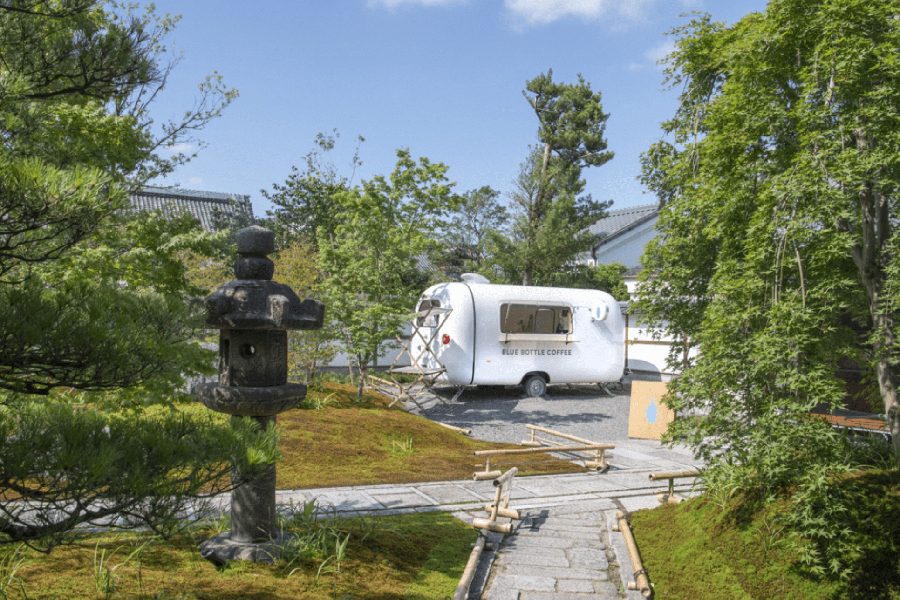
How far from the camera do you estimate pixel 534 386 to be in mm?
15461

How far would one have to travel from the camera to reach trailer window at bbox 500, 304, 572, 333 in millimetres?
15217

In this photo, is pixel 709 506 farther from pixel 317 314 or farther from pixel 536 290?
pixel 536 290

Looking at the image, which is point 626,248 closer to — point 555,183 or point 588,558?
point 555,183

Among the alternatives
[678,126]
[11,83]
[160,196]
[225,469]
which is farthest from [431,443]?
[160,196]

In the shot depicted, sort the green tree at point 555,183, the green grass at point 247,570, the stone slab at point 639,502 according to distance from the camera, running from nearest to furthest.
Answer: the green grass at point 247,570
the stone slab at point 639,502
the green tree at point 555,183

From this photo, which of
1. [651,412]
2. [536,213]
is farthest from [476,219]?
[651,412]

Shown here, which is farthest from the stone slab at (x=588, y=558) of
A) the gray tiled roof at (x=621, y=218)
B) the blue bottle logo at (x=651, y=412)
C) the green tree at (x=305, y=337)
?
the gray tiled roof at (x=621, y=218)

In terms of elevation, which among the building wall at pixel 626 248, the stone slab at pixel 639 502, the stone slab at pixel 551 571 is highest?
the building wall at pixel 626 248

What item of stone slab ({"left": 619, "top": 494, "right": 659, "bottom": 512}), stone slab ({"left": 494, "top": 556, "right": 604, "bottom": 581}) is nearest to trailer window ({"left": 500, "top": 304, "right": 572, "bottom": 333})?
stone slab ({"left": 619, "top": 494, "right": 659, "bottom": 512})

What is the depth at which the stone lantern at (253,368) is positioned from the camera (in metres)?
4.12

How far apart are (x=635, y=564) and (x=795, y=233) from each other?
281cm

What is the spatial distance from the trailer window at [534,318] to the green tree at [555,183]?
165 inches

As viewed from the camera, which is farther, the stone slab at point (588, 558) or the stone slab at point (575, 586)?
the stone slab at point (588, 558)

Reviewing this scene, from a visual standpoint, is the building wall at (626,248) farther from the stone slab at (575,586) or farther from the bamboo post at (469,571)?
the stone slab at (575,586)
